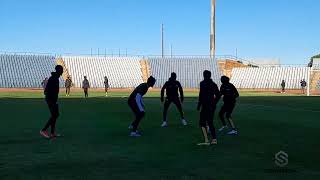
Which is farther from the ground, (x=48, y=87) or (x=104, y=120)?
(x=48, y=87)

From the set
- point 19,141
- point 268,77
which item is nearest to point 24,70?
point 268,77

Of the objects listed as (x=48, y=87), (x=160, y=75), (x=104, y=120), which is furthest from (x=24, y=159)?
(x=160, y=75)

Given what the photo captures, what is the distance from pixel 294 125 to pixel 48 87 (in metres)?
7.87

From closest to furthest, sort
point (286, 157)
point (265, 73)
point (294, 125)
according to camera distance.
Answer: point (286, 157), point (294, 125), point (265, 73)

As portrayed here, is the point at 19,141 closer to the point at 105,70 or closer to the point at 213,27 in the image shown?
the point at 213,27

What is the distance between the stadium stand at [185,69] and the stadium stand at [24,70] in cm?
1539

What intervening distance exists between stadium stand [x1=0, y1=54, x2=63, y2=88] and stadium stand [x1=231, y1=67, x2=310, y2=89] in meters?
27.0

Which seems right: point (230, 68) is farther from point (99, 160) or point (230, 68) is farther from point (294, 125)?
point (99, 160)

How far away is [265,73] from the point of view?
7750 centimetres

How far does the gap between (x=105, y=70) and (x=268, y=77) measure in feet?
76.7

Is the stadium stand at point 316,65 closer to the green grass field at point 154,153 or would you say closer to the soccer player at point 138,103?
the green grass field at point 154,153

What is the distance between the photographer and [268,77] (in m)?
76.3

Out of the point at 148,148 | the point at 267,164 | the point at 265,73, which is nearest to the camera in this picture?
the point at 267,164

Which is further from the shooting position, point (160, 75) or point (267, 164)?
point (160, 75)
